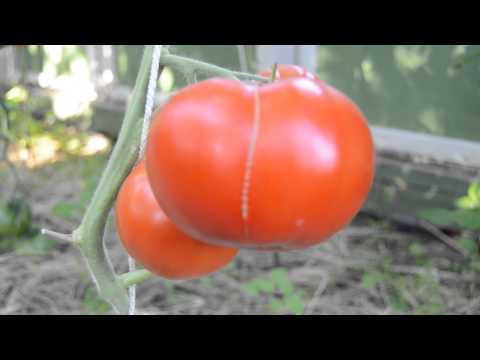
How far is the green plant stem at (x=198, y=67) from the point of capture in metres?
0.45

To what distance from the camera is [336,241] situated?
1999mm

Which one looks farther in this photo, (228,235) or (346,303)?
(346,303)

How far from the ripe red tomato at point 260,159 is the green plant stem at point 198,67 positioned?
0.13 ft

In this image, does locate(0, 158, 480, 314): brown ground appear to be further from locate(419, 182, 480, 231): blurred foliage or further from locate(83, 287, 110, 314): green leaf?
locate(419, 182, 480, 231): blurred foliage

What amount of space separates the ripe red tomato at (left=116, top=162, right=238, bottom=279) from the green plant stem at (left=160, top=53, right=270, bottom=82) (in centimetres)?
9

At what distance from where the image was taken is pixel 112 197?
549 millimetres

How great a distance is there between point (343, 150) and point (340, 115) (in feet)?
0.08

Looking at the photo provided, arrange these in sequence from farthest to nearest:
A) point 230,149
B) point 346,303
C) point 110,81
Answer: point 110,81 → point 346,303 → point 230,149

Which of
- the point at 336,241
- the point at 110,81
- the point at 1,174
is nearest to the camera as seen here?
the point at 336,241

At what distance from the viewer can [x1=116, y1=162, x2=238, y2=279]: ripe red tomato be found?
1.74 ft

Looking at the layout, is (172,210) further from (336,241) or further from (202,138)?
(336,241)

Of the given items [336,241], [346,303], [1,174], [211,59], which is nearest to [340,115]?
[346,303]

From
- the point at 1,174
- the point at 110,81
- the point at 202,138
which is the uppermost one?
the point at 202,138

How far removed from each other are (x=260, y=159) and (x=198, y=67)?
0.45 ft
